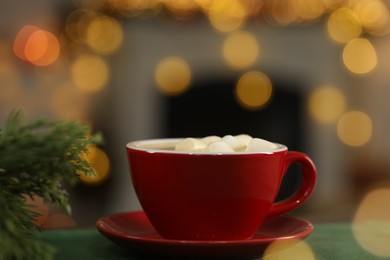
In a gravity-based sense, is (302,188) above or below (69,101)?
above

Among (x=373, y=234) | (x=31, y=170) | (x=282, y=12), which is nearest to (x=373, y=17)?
(x=282, y=12)

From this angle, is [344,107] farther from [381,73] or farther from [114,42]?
[114,42]

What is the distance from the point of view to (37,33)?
3.06 meters

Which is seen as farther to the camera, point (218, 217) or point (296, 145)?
point (296, 145)

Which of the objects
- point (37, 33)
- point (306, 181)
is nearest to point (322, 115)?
point (37, 33)

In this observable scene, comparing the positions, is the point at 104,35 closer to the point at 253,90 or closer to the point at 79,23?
the point at 79,23

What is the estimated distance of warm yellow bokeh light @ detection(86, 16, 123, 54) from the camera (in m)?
3.04

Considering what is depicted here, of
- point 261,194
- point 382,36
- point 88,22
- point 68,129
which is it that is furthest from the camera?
point 382,36

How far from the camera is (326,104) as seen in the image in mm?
3242

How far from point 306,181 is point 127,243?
0.18m

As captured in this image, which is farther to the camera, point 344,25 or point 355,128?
point 355,128

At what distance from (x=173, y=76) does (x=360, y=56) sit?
2.98ft

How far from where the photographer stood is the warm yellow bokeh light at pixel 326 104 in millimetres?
3238

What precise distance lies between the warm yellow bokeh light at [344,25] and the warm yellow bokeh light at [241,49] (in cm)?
36
